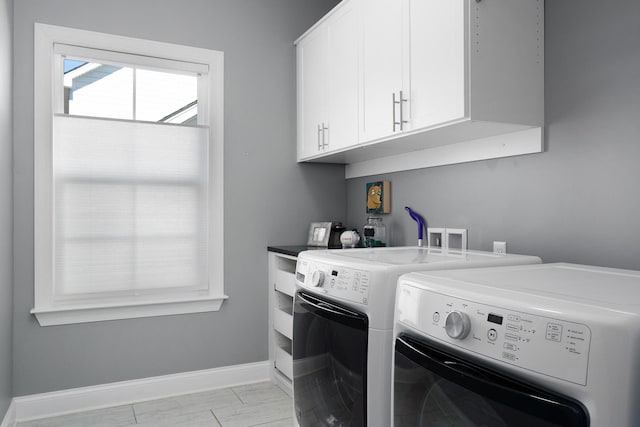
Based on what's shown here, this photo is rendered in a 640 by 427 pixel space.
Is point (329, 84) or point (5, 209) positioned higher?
point (329, 84)

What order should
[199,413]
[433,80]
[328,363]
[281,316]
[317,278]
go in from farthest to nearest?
[281,316]
[199,413]
[433,80]
[317,278]
[328,363]

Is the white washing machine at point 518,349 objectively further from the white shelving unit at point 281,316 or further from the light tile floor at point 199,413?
the white shelving unit at point 281,316

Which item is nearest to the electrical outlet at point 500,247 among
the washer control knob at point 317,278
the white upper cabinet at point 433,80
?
the white upper cabinet at point 433,80

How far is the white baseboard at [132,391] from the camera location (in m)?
2.51

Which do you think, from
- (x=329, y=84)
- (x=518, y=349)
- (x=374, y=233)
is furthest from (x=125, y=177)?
(x=518, y=349)

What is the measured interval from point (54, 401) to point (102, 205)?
Result: 111 centimetres

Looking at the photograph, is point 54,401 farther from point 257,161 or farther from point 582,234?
point 582,234

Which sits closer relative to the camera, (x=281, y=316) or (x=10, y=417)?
(x=10, y=417)

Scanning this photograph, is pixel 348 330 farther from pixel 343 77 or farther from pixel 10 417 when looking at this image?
pixel 10 417

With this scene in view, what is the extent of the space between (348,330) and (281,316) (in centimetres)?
144

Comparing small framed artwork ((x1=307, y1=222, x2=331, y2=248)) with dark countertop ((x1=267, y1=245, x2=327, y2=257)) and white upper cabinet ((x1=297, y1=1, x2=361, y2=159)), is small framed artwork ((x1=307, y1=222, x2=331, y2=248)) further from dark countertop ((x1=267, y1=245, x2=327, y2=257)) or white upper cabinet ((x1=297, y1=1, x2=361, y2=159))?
white upper cabinet ((x1=297, y1=1, x2=361, y2=159))

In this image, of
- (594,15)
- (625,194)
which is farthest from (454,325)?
(594,15)

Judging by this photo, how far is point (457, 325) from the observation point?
1048 mm

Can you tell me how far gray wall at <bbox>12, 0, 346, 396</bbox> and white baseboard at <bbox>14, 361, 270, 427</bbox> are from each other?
44 mm
